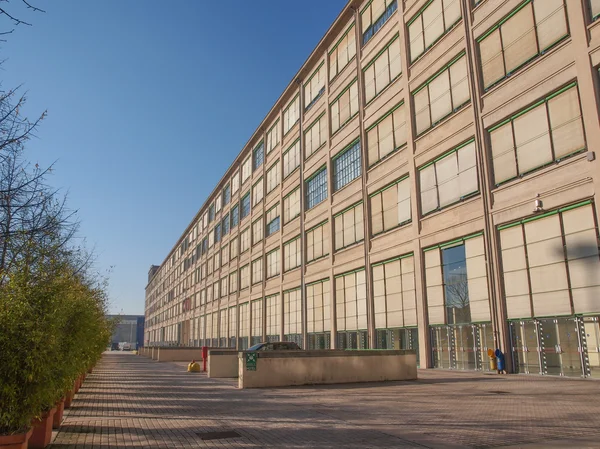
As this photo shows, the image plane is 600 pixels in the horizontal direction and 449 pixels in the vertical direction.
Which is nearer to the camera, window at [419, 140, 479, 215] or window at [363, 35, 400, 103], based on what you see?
window at [419, 140, 479, 215]

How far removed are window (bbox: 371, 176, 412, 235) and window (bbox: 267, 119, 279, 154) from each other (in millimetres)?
23905

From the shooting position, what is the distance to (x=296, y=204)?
4862 cm

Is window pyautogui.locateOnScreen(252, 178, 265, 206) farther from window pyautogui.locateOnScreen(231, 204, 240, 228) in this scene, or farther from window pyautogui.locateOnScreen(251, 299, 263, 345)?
window pyautogui.locateOnScreen(251, 299, 263, 345)

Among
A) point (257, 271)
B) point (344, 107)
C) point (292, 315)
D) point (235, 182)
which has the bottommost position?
point (292, 315)

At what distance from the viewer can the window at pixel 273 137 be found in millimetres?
56794

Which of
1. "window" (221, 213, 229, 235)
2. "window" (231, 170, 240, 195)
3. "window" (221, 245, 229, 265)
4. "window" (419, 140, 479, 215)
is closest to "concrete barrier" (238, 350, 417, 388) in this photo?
"window" (419, 140, 479, 215)

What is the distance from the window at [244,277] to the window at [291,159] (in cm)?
1581

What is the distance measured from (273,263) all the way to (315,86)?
736 inches

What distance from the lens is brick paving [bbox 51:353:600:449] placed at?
9.34 metres

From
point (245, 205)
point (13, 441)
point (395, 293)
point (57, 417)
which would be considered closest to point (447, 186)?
point (395, 293)

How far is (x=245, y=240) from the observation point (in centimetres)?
6519

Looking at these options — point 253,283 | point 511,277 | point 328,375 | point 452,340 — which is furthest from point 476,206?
point 253,283

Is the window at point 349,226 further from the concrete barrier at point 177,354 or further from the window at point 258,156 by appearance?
the window at point 258,156

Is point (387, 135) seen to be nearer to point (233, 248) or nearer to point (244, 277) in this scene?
point (244, 277)
